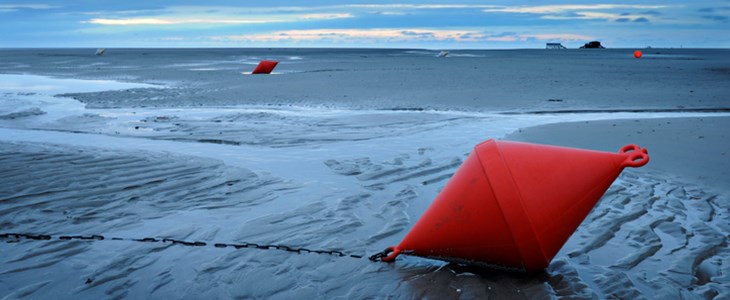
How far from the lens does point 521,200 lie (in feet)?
11.7

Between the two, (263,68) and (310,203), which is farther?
(263,68)

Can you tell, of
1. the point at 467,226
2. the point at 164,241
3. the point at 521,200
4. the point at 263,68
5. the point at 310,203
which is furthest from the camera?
the point at 263,68

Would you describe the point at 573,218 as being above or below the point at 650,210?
above

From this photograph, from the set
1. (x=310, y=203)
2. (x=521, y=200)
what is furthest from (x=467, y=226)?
(x=310, y=203)

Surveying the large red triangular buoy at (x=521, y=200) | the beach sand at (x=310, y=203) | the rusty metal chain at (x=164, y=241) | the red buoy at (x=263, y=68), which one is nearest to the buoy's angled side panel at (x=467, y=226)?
the large red triangular buoy at (x=521, y=200)

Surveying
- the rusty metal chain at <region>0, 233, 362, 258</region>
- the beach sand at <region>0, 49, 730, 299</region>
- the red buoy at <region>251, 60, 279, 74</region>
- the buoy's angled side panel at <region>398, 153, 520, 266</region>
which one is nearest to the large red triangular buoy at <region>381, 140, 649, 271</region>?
the buoy's angled side panel at <region>398, 153, 520, 266</region>

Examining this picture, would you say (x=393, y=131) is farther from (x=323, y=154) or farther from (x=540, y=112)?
(x=540, y=112)

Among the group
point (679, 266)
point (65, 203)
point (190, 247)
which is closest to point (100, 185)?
point (65, 203)

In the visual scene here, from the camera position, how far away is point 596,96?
1606 centimetres

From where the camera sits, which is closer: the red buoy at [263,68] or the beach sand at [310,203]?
the beach sand at [310,203]

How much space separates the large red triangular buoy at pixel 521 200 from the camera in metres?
3.59

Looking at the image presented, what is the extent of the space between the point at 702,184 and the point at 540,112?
6830 mm

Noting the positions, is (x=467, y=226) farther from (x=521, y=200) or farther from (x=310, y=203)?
(x=310, y=203)

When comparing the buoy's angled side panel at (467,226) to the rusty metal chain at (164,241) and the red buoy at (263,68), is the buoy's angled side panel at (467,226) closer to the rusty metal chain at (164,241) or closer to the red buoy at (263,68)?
the rusty metal chain at (164,241)
